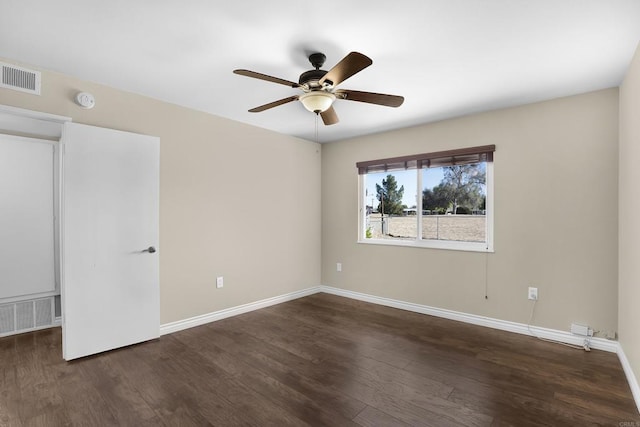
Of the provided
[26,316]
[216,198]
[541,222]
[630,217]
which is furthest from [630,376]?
[26,316]

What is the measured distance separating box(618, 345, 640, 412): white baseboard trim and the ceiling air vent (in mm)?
4917

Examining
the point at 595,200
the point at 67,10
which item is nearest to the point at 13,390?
the point at 67,10

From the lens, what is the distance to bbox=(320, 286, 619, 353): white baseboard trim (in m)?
2.84

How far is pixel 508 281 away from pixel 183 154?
12.4 feet

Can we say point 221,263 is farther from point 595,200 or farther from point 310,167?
point 595,200

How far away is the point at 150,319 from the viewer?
119 inches

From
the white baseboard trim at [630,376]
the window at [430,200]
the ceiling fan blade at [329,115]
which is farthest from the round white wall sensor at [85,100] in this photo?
the white baseboard trim at [630,376]

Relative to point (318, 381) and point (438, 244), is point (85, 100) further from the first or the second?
point (438, 244)

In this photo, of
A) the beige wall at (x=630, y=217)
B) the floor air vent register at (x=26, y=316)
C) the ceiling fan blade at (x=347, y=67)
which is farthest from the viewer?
the floor air vent register at (x=26, y=316)

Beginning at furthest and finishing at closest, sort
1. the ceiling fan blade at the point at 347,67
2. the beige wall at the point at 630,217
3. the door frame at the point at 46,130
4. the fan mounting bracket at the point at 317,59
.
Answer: the door frame at the point at 46,130 → the fan mounting bracket at the point at 317,59 → the beige wall at the point at 630,217 → the ceiling fan blade at the point at 347,67

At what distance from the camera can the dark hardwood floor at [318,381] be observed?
1.91 m

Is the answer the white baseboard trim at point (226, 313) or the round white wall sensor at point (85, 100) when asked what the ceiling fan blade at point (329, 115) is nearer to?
the round white wall sensor at point (85, 100)

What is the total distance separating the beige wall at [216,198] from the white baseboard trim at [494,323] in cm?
119

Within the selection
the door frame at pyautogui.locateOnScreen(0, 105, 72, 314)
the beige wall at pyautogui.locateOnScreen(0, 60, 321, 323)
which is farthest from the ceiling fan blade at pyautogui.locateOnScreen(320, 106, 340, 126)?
the door frame at pyautogui.locateOnScreen(0, 105, 72, 314)
